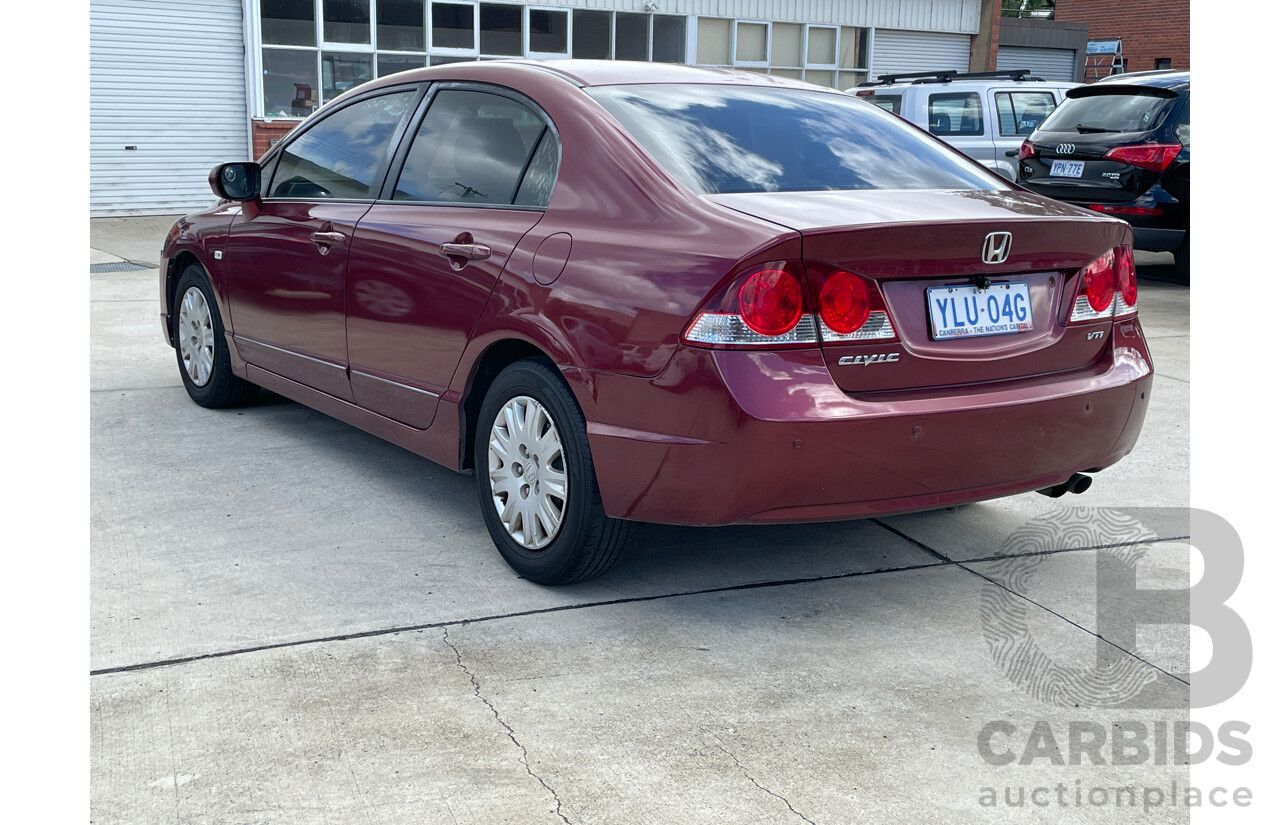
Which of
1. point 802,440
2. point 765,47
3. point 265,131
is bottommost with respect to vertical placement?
point 802,440

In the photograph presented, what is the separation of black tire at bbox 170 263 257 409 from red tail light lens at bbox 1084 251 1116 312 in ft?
12.6

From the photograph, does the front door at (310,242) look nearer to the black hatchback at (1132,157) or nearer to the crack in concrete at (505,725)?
the crack in concrete at (505,725)

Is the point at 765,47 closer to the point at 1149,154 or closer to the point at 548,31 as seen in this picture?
the point at 548,31

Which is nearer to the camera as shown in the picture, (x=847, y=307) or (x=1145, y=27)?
(x=847, y=307)

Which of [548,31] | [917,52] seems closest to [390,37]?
[548,31]

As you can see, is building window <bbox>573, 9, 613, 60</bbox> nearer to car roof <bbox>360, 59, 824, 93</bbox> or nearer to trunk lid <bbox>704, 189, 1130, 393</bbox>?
car roof <bbox>360, 59, 824, 93</bbox>

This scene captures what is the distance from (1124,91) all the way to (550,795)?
9996 mm

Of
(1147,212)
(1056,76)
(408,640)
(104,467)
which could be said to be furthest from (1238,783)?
(1056,76)

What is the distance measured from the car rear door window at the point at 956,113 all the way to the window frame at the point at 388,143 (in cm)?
961

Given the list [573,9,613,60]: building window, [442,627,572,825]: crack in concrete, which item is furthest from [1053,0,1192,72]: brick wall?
[442,627,572,825]: crack in concrete

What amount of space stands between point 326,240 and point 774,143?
5.98ft

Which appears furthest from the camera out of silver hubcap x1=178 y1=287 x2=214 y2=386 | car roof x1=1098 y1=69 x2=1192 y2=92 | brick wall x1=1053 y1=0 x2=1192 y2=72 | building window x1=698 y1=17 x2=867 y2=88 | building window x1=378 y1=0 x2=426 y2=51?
brick wall x1=1053 y1=0 x2=1192 y2=72

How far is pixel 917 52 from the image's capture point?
78.9 ft

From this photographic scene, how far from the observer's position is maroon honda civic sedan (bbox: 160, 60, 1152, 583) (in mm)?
3086
